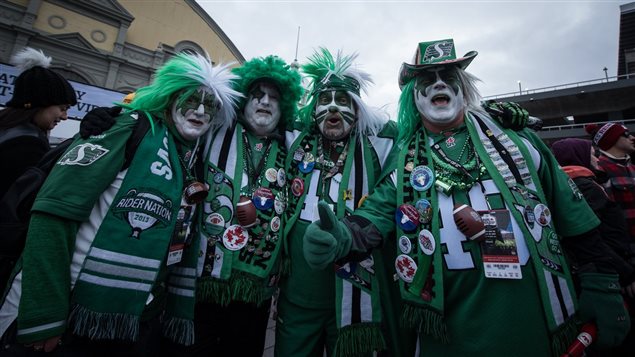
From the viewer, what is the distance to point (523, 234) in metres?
1.28

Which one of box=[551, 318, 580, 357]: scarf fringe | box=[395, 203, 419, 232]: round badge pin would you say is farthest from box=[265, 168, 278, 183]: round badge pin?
box=[551, 318, 580, 357]: scarf fringe

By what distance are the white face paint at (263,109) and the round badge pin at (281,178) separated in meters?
0.33

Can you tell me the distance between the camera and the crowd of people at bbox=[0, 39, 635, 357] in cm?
120

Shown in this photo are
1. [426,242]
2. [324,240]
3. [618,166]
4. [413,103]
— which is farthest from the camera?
[618,166]

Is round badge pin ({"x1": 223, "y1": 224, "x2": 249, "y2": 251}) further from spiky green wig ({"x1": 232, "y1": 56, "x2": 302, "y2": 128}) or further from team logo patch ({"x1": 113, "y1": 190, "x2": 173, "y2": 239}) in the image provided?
A: spiky green wig ({"x1": 232, "y1": 56, "x2": 302, "y2": 128})

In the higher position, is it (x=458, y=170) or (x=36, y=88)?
(x=36, y=88)

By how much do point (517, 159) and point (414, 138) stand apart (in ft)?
1.81

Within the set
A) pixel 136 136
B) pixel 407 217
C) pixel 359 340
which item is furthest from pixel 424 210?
pixel 136 136

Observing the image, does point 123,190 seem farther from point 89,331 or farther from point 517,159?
point 517,159

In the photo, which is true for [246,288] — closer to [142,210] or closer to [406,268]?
[142,210]

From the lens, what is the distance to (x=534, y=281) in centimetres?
124

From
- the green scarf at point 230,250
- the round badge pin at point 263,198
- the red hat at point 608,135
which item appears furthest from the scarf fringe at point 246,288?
the red hat at point 608,135

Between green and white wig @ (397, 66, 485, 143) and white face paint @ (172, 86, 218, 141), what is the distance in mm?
1280

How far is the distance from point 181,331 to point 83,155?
1.03 m
